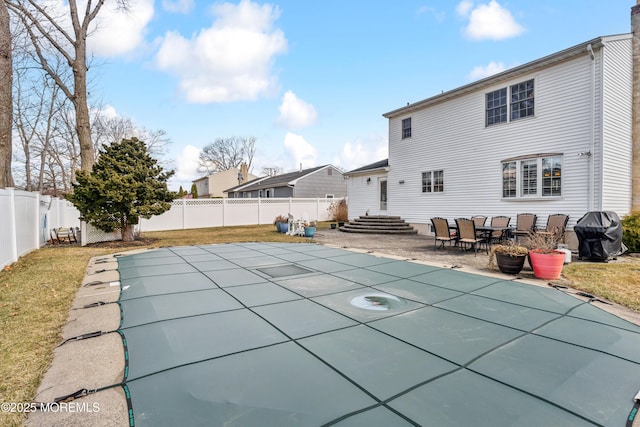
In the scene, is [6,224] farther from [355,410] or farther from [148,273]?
[355,410]

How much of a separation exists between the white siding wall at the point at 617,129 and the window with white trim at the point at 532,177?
1.14 metres

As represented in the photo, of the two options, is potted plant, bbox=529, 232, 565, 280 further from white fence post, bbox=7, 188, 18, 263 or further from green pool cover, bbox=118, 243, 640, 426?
white fence post, bbox=7, 188, 18, 263

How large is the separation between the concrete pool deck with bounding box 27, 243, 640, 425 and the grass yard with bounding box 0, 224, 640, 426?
161 mm

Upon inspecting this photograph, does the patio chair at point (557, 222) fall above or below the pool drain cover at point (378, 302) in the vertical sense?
above

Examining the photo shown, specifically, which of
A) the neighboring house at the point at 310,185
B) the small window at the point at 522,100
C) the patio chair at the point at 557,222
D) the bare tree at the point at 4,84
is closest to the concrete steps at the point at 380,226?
the patio chair at the point at 557,222

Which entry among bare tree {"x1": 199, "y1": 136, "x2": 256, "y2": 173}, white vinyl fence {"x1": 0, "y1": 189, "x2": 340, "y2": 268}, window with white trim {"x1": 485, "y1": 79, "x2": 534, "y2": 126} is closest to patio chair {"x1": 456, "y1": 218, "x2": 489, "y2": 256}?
window with white trim {"x1": 485, "y1": 79, "x2": 534, "y2": 126}

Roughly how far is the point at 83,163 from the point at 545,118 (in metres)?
16.9

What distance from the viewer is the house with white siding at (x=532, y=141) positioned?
8.95m

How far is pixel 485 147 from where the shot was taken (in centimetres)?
1156

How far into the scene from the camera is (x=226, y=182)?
4188cm

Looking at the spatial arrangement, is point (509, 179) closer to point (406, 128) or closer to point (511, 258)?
point (406, 128)

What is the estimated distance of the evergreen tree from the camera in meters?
10.7

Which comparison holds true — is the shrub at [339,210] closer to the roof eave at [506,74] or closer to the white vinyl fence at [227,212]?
the white vinyl fence at [227,212]

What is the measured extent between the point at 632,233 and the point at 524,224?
2.50 m
